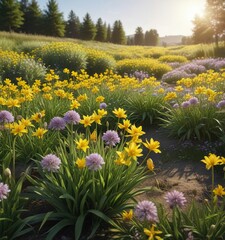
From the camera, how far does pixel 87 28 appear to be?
52.7m

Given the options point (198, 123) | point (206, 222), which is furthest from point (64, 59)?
point (206, 222)

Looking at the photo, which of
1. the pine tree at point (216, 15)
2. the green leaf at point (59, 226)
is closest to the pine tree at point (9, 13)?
the pine tree at point (216, 15)

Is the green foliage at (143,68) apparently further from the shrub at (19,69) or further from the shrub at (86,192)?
the shrub at (86,192)

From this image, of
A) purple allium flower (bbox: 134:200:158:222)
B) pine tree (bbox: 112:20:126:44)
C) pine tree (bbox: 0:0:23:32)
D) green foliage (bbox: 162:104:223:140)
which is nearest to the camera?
purple allium flower (bbox: 134:200:158:222)

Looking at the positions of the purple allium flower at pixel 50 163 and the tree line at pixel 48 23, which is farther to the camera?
the tree line at pixel 48 23

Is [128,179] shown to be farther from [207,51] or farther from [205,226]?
[207,51]

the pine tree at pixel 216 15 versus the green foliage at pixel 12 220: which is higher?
the pine tree at pixel 216 15

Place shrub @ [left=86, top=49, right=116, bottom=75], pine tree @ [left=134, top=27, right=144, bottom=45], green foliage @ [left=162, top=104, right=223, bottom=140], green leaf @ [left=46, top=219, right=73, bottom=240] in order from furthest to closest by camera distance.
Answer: pine tree @ [left=134, top=27, right=144, bottom=45], shrub @ [left=86, top=49, right=116, bottom=75], green foliage @ [left=162, top=104, right=223, bottom=140], green leaf @ [left=46, top=219, right=73, bottom=240]

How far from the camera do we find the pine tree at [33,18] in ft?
151

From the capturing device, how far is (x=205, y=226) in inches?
91.1

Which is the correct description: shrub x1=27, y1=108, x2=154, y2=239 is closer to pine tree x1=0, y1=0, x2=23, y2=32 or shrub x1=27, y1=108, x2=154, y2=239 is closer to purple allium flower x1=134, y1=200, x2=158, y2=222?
purple allium flower x1=134, y1=200, x2=158, y2=222

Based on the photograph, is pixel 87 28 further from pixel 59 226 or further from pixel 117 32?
pixel 59 226

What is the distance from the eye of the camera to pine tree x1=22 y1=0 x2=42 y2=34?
45875 mm

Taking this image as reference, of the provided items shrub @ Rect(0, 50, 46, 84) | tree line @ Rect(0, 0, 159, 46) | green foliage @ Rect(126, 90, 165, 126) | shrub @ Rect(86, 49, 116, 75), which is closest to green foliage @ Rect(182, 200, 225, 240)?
green foliage @ Rect(126, 90, 165, 126)
